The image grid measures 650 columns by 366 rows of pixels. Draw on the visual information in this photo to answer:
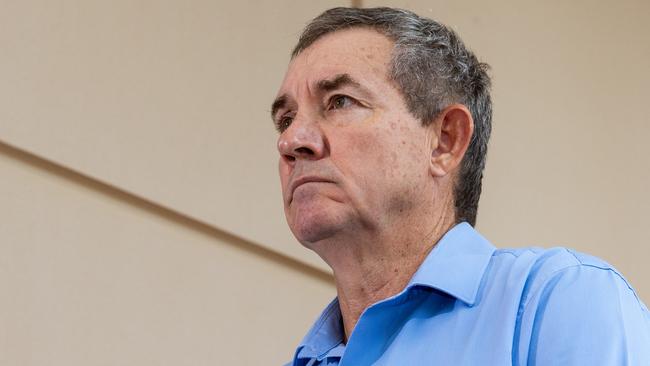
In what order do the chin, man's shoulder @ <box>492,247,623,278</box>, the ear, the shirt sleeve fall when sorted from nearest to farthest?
the shirt sleeve
man's shoulder @ <box>492,247,623,278</box>
the chin
the ear

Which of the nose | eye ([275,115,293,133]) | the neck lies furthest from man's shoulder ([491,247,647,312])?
eye ([275,115,293,133])

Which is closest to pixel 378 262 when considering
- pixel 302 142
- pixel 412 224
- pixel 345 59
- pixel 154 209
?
pixel 412 224

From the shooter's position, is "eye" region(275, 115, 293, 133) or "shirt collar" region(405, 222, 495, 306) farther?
"eye" region(275, 115, 293, 133)

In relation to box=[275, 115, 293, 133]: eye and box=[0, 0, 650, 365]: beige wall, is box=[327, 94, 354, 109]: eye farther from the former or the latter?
box=[0, 0, 650, 365]: beige wall

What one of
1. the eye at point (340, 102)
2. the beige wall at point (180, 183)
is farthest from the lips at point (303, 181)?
the beige wall at point (180, 183)

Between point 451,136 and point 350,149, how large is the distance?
181 mm

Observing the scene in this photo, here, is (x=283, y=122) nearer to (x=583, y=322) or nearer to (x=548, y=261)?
(x=548, y=261)

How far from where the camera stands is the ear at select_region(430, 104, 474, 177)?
1.60 metres

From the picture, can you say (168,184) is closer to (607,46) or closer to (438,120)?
(438,120)

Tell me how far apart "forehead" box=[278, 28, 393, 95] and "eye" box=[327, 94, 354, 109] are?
0.12ft

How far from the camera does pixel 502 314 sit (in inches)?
51.2

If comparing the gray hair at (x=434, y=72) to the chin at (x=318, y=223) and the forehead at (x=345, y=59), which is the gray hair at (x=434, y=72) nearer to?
the forehead at (x=345, y=59)

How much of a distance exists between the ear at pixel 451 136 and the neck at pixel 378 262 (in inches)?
4.1

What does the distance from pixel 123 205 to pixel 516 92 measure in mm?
1098
